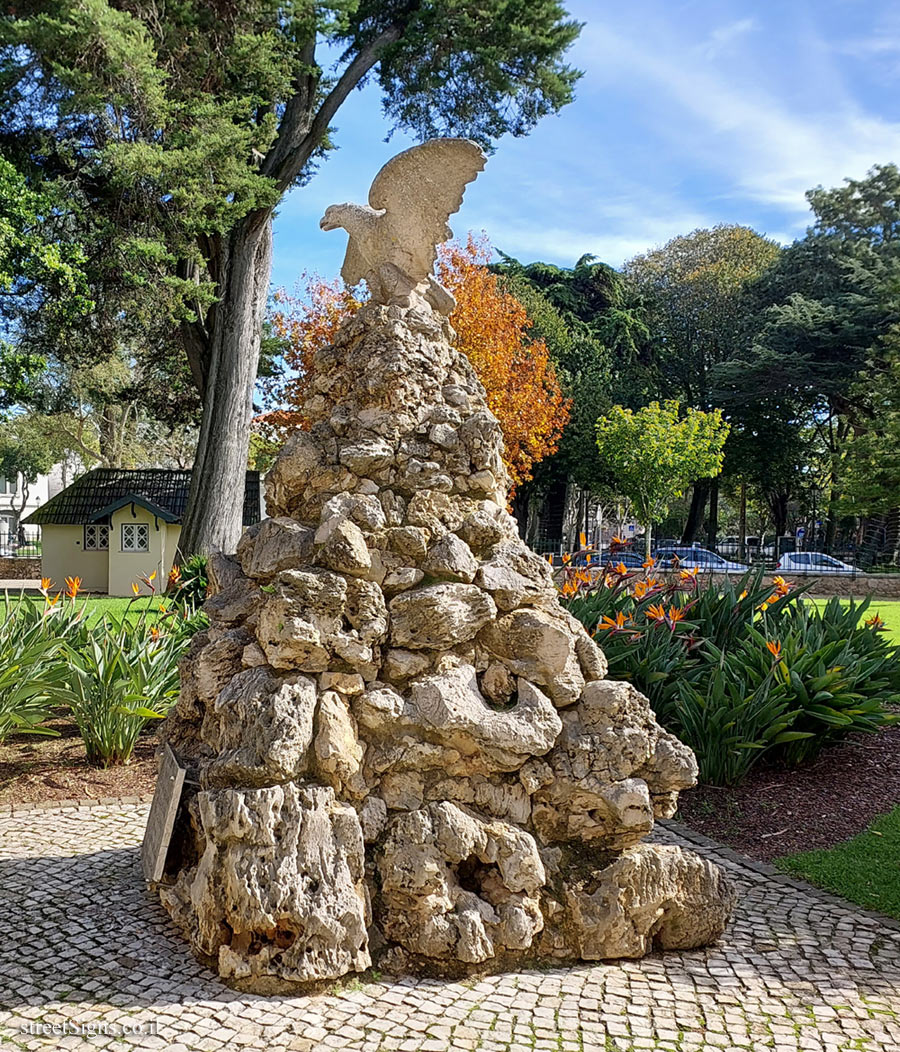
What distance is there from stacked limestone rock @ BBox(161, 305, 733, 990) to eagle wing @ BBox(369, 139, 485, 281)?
2.02 ft

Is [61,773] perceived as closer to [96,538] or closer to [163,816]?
[163,816]

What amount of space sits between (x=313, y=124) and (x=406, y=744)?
15507mm

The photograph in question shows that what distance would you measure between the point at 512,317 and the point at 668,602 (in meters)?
18.6

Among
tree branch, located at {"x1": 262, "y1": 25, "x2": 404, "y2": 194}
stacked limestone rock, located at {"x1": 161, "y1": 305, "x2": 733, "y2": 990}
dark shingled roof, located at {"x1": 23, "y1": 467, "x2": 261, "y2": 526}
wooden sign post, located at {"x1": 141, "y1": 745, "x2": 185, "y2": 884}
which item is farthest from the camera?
dark shingled roof, located at {"x1": 23, "y1": 467, "x2": 261, "y2": 526}

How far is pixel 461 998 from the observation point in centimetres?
300

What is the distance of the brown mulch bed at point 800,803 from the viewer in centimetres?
523

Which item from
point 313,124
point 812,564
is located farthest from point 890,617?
point 812,564

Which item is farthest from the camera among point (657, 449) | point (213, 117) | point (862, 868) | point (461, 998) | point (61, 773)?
point (657, 449)

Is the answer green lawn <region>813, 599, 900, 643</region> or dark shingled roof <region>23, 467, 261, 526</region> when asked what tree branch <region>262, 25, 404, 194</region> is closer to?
dark shingled roof <region>23, 467, 261, 526</region>

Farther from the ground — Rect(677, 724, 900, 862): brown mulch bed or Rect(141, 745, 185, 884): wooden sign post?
Rect(141, 745, 185, 884): wooden sign post

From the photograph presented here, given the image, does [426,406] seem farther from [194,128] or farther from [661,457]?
[661,457]

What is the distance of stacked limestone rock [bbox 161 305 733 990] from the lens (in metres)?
3.09

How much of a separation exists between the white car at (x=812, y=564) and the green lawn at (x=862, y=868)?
68.9 feet

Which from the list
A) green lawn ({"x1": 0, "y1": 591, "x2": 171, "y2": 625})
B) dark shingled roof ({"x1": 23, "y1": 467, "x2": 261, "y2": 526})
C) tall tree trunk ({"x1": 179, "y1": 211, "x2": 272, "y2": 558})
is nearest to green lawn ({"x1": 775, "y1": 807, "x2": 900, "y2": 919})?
green lawn ({"x1": 0, "y1": 591, "x2": 171, "y2": 625})
